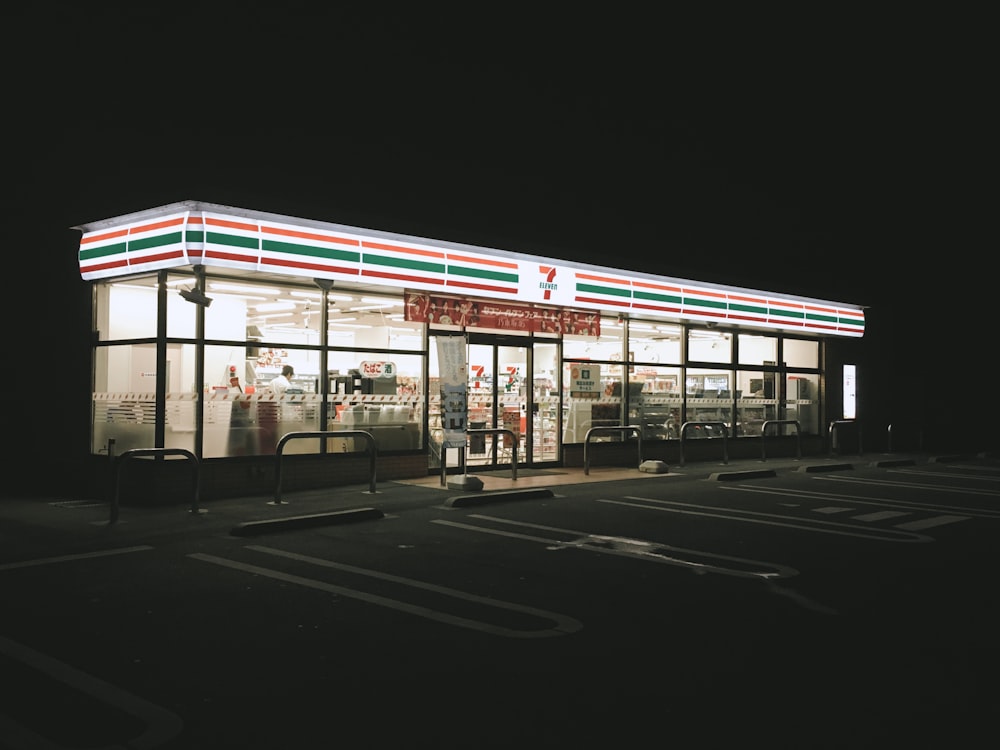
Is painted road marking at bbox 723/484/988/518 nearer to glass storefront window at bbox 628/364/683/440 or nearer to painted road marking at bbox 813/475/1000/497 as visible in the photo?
painted road marking at bbox 813/475/1000/497

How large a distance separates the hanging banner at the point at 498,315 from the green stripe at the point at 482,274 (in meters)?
0.58

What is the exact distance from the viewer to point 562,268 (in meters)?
15.7

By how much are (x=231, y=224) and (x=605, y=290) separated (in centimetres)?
737

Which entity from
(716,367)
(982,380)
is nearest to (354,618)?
(716,367)

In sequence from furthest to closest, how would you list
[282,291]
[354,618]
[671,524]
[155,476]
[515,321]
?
[515,321] → [282,291] → [155,476] → [671,524] → [354,618]

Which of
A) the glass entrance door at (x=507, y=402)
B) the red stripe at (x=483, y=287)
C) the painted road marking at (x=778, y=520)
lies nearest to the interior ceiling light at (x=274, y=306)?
the red stripe at (x=483, y=287)

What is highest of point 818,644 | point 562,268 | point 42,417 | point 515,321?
point 562,268

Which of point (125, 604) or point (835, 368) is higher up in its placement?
point (835, 368)

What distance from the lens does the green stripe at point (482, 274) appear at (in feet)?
46.3

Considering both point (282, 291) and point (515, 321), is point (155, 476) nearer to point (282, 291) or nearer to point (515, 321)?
point (282, 291)

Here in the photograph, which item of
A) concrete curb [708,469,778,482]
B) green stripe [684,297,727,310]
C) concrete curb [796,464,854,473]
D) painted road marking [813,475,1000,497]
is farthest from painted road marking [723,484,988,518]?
green stripe [684,297,727,310]

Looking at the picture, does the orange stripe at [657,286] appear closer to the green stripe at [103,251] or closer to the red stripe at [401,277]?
the red stripe at [401,277]

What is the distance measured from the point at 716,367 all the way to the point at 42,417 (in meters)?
13.4

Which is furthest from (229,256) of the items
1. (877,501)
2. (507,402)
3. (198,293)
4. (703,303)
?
(703,303)
